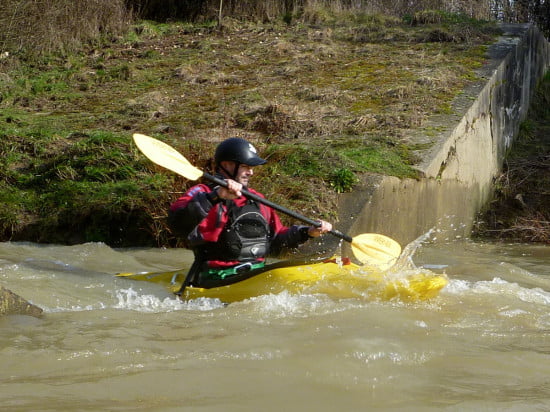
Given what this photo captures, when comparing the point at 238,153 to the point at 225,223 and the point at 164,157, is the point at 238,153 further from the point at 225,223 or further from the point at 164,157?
the point at 164,157

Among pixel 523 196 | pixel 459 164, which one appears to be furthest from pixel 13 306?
pixel 523 196

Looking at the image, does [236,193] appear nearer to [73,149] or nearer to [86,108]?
[73,149]

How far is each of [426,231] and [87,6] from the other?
310 inches

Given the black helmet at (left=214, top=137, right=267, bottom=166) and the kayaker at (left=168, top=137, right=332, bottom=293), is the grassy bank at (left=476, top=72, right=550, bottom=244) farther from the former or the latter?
the black helmet at (left=214, top=137, right=267, bottom=166)

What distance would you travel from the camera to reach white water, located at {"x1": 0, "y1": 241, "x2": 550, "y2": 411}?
2.67 meters

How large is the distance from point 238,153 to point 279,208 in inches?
17.7

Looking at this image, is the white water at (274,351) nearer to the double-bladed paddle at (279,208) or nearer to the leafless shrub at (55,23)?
the double-bladed paddle at (279,208)

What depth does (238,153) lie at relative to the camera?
493 centimetres

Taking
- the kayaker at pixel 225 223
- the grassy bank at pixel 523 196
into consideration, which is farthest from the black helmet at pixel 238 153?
the grassy bank at pixel 523 196

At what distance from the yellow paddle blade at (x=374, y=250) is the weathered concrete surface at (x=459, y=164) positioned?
3.05ft

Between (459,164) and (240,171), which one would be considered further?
(459,164)

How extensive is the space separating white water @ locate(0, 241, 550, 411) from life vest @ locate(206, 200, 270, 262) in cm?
41

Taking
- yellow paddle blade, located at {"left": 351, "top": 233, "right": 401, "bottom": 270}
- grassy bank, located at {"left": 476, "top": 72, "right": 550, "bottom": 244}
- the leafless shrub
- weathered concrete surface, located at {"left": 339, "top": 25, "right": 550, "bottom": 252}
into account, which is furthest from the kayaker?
the leafless shrub

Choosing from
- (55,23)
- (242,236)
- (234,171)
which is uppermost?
(55,23)
